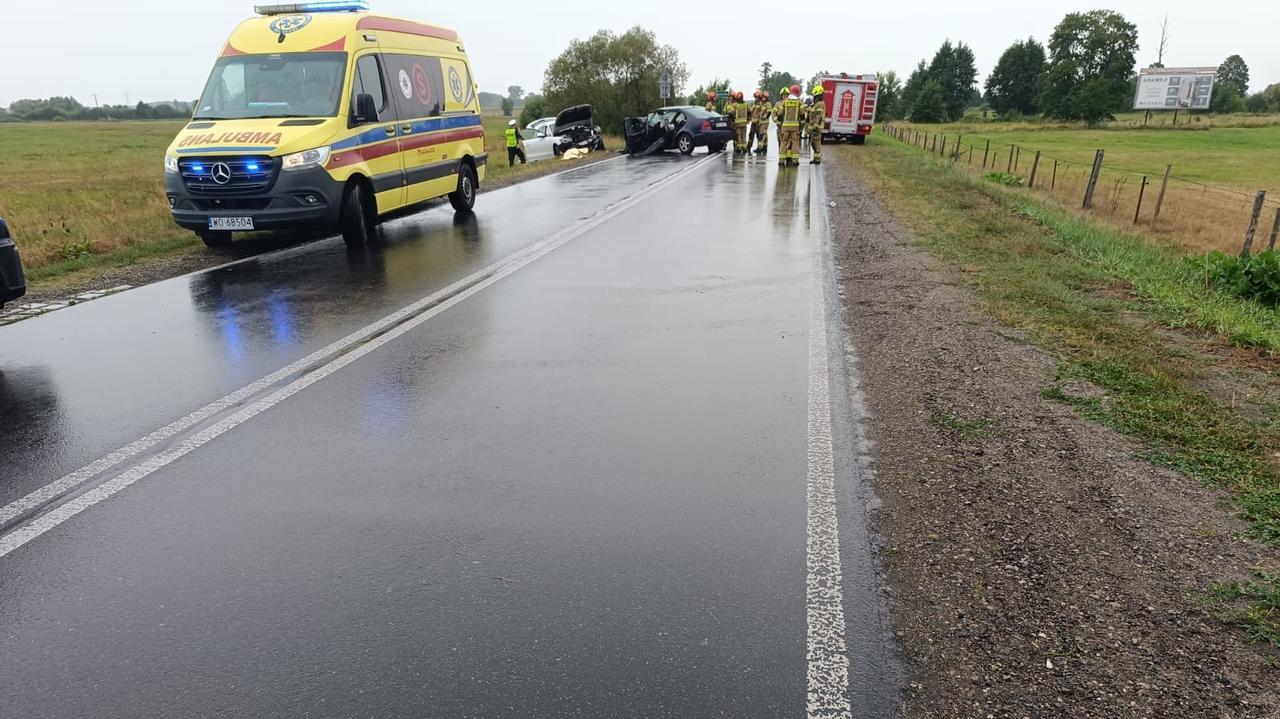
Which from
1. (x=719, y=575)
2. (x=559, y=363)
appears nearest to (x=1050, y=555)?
(x=719, y=575)

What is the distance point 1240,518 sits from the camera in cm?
365

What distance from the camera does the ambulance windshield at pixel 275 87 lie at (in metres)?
10.0

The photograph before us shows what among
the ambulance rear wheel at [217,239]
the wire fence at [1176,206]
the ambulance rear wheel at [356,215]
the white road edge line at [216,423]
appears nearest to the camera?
the white road edge line at [216,423]

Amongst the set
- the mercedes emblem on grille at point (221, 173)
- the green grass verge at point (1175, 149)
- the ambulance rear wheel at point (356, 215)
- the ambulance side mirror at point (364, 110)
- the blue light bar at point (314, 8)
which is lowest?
the green grass verge at point (1175, 149)

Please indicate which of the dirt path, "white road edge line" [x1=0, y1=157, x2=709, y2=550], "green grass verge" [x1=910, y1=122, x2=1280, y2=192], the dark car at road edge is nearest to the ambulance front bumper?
"white road edge line" [x1=0, y1=157, x2=709, y2=550]

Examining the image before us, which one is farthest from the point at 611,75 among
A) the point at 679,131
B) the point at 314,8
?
the point at 314,8

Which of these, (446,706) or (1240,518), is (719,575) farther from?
(1240,518)

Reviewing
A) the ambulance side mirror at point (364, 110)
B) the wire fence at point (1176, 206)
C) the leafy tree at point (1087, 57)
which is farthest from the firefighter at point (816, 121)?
the leafy tree at point (1087, 57)

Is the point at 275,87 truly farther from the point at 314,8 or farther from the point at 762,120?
the point at 762,120

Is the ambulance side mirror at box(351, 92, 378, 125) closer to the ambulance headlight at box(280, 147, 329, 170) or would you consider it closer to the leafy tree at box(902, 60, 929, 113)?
the ambulance headlight at box(280, 147, 329, 170)

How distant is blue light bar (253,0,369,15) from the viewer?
10969 mm

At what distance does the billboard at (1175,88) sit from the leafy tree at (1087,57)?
13.0 meters

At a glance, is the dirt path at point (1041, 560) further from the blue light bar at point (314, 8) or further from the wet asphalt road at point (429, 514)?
the blue light bar at point (314, 8)

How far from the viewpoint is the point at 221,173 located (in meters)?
9.37
